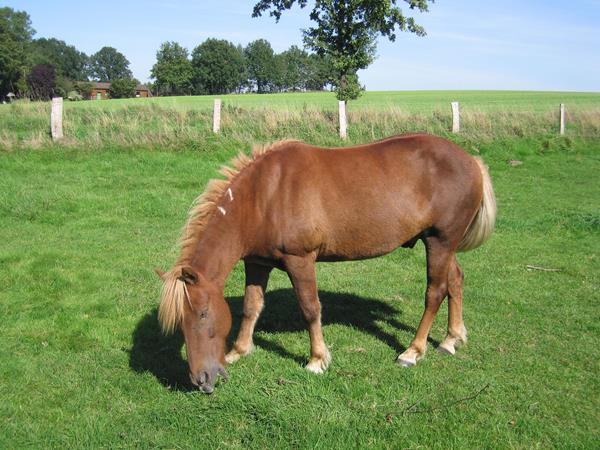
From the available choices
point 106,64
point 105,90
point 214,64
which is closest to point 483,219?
point 214,64

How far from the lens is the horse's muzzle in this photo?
4.14 m

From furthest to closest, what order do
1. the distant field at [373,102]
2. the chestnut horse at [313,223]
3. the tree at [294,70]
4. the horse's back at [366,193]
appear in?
the tree at [294,70]
the distant field at [373,102]
the horse's back at [366,193]
the chestnut horse at [313,223]

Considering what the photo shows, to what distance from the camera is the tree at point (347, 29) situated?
21.7 m

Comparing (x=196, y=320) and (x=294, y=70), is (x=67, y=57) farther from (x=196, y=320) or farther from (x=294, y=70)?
(x=196, y=320)

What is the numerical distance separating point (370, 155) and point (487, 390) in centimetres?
232

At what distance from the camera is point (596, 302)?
6695mm

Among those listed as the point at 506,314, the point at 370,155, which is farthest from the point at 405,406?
the point at 506,314

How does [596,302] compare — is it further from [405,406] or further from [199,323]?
[199,323]

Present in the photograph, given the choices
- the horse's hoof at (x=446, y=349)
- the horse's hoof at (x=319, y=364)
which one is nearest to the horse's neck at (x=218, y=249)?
the horse's hoof at (x=319, y=364)

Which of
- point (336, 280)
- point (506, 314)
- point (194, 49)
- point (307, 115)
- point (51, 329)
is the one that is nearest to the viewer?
point (51, 329)

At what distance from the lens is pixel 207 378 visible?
13.6ft

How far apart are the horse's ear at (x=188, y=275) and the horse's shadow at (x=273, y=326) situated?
0.98 m

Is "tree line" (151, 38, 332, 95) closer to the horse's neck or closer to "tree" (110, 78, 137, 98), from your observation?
"tree" (110, 78, 137, 98)

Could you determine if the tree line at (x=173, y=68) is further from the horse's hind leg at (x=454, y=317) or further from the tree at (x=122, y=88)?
the horse's hind leg at (x=454, y=317)
